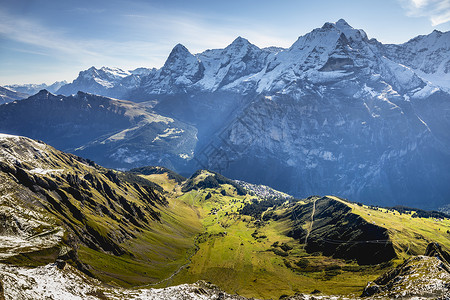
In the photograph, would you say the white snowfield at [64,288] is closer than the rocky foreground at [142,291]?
Yes

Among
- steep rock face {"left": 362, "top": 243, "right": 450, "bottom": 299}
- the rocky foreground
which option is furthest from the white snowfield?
steep rock face {"left": 362, "top": 243, "right": 450, "bottom": 299}

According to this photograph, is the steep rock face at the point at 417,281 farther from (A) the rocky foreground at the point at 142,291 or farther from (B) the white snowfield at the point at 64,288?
(B) the white snowfield at the point at 64,288

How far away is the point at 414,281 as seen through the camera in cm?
11662

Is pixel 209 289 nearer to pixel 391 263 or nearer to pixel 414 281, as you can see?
pixel 414 281

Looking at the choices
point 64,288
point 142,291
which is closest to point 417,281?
point 142,291

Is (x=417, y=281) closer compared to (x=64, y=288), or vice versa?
(x=64, y=288)

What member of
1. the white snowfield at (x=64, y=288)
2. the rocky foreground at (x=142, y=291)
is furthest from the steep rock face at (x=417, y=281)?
the white snowfield at (x=64, y=288)

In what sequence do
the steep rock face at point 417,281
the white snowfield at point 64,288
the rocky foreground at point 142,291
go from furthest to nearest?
the steep rock face at point 417,281, the rocky foreground at point 142,291, the white snowfield at point 64,288

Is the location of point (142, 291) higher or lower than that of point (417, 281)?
lower

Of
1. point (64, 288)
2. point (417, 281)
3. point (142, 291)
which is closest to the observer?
point (64, 288)

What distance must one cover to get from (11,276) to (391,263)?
202 metres

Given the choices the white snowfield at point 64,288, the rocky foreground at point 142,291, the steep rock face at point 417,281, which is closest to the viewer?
the white snowfield at point 64,288

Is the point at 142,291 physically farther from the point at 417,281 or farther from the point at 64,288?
the point at 417,281

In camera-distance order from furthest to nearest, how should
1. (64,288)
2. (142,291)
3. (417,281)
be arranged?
1. (142,291)
2. (417,281)
3. (64,288)
